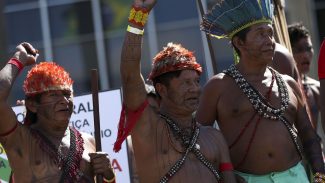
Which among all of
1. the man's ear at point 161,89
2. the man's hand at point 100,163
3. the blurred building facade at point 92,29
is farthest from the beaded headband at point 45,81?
the blurred building facade at point 92,29

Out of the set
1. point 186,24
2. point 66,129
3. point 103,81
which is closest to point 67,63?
point 103,81

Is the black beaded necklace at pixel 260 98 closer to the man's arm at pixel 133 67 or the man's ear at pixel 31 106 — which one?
the man's arm at pixel 133 67

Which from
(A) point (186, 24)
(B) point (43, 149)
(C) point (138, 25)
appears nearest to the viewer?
(C) point (138, 25)

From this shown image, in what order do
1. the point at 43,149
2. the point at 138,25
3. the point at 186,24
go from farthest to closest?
the point at 186,24
the point at 43,149
the point at 138,25

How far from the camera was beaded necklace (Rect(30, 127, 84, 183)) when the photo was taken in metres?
6.39

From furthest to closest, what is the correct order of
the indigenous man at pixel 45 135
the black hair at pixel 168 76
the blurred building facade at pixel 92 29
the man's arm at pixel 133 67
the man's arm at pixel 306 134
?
the blurred building facade at pixel 92 29 → the man's arm at pixel 306 134 → the indigenous man at pixel 45 135 → the black hair at pixel 168 76 → the man's arm at pixel 133 67

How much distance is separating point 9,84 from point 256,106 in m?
1.55

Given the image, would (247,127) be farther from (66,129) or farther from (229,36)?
(66,129)

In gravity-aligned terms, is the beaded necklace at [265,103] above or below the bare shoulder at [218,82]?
below

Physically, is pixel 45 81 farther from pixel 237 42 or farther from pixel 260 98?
pixel 260 98

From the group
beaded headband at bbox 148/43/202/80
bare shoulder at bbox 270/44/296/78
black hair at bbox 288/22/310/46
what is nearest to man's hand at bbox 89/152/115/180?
beaded headband at bbox 148/43/202/80

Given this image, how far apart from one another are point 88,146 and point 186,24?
24.5 ft

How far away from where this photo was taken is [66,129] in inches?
262

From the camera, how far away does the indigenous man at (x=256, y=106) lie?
21.5ft
